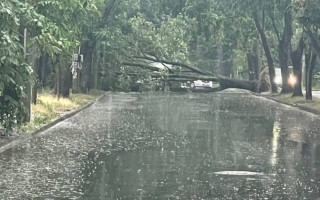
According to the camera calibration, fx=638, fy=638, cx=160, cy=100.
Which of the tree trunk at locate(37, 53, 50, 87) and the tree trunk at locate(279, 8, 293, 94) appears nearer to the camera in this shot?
the tree trunk at locate(279, 8, 293, 94)

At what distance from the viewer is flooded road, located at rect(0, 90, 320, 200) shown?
10086 millimetres

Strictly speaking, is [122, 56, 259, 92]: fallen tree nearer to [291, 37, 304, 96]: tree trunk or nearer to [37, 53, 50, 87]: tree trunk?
[37, 53, 50, 87]: tree trunk

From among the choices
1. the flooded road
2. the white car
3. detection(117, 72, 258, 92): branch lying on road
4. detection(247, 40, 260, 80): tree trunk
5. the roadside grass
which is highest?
detection(247, 40, 260, 80): tree trunk

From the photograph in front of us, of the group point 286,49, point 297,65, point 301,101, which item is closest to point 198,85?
point 286,49

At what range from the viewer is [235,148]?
15961mm

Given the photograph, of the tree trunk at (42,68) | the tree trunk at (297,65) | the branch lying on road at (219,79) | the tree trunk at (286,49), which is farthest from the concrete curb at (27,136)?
the branch lying on road at (219,79)

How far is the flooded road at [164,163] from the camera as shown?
397 inches

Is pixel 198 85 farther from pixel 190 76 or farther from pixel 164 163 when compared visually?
pixel 164 163

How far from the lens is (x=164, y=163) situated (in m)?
13.2

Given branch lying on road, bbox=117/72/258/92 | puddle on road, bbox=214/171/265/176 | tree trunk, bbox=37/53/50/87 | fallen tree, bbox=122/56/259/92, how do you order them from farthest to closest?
1. branch lying on road, bbox=117/72/258/92
2. fallen tree, bbox=122/56/259/92
3. tree trunk, bbox=37/53/50/87
4. puddle on road, bbox=214/171/265/176

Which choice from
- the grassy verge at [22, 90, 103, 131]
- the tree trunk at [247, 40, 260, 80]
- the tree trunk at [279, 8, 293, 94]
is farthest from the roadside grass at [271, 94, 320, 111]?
the tree trunk at [247, 40, 260, 80]

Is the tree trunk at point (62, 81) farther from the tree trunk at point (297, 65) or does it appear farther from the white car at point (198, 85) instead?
the white car at point (198, 85)

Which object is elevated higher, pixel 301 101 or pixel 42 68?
pixel 42 68

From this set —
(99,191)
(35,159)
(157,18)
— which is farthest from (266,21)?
(99,191)
